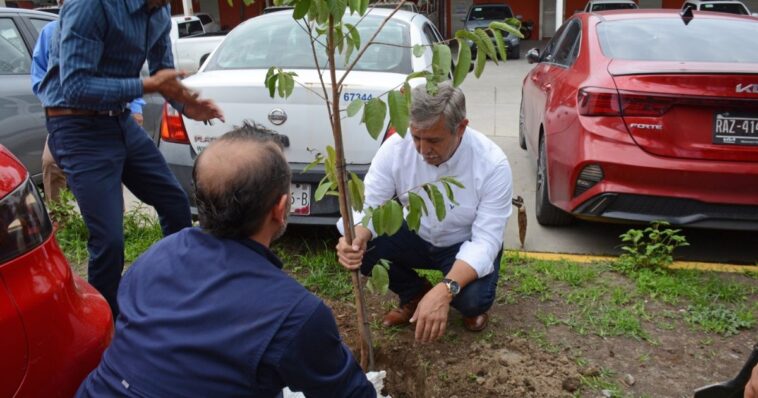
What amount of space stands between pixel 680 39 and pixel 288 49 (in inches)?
98.7

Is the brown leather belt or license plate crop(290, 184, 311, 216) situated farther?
license plate crop(290, 184, 311, 216)

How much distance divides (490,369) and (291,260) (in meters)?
1.64

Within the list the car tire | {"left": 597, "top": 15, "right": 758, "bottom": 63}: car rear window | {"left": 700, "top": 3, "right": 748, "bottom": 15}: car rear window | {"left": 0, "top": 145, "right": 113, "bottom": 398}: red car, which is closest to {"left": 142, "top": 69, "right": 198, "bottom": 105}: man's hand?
{"left": 0, "top": 145, "right": 113, "bottom": 398}: red car

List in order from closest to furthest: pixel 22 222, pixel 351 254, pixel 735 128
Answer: pixel 22 222 < pixel 351 254 < pixel 735 128

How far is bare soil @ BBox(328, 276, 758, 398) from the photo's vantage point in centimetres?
253

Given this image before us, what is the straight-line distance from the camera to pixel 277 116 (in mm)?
3514

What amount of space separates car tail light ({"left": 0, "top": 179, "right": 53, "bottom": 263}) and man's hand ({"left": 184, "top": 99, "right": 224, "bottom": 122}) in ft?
3.60

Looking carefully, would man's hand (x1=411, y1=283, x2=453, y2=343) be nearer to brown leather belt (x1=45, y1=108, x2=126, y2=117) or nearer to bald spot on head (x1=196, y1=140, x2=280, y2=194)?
bald spot on head (x1=196, y1=140, x2=280, y2=194)

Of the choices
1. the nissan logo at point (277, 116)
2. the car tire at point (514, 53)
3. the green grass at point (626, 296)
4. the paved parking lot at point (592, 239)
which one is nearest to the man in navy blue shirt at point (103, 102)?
the nissan logo at point (277, 116)

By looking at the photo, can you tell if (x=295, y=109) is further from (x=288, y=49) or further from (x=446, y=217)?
Answer: (x=446, y=217)

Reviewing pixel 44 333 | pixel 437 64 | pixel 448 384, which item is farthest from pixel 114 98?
pixel 448 384

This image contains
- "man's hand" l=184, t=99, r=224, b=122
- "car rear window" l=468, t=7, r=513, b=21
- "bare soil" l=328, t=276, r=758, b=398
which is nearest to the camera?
"bare soil" l=328, t=276, r=758, b=398

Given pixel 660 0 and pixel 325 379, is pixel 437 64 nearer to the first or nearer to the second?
pixel 325 379

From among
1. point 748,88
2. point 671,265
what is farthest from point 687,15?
Result: point 671,265
